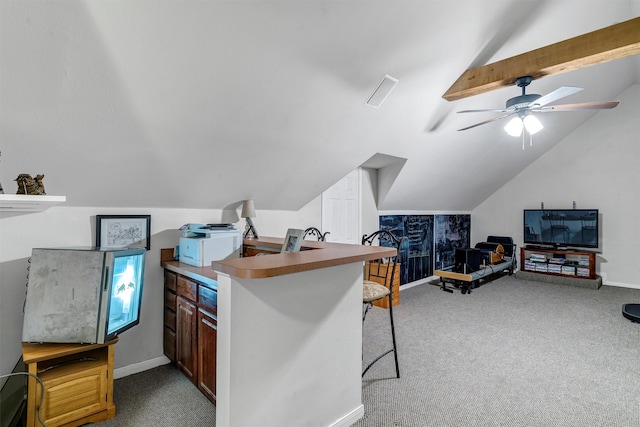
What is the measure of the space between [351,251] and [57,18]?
6.31ft

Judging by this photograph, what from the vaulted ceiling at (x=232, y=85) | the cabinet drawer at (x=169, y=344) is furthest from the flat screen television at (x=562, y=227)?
the cabinet drawer at (x=169, y=344)

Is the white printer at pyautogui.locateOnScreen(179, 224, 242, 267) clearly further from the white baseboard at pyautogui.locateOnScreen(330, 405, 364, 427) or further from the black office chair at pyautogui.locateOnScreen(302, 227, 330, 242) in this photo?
the white baseboard at pyautogui.locateOnScreen(330, 405, 364, 427)

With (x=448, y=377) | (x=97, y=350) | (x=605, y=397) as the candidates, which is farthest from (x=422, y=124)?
(x=97, y=350)

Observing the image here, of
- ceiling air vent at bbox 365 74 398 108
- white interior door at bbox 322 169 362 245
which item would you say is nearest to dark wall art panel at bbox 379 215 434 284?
white interior door at bbox 322 169 362 245

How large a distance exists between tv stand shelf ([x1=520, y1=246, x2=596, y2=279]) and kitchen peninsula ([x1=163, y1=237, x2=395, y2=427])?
18.7ft

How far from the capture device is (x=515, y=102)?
2.96m

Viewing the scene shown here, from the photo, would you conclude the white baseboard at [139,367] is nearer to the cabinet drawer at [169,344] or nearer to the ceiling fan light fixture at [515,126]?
the cabinet drawer at [169,344]

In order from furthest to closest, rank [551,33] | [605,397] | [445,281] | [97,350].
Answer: [445,281] < [551,33] < [605,397] < [97,350]

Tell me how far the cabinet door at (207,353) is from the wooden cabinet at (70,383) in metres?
0.56

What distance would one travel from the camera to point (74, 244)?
7.86 ft

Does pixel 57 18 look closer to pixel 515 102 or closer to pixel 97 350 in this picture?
pixel 97 350

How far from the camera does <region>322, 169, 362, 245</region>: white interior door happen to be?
4.50 metres

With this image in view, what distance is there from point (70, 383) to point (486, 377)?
9.92ft

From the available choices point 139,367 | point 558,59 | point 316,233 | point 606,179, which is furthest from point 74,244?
point 606,179
